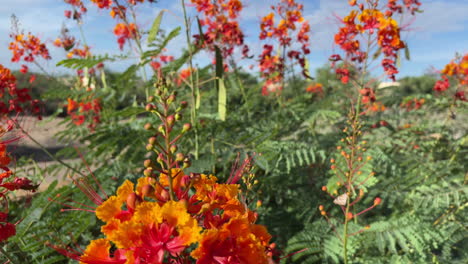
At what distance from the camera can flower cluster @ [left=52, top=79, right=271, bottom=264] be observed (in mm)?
834

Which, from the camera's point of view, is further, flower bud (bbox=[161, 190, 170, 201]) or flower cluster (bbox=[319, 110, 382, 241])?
flower cluster (bbox=[319, 110, 382, 241])

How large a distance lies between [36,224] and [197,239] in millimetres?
1390

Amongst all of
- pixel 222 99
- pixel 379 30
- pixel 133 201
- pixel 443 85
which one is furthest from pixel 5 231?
pixel 443 85

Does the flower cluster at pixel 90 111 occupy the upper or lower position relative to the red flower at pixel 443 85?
lower

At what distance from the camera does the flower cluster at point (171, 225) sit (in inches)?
32.8

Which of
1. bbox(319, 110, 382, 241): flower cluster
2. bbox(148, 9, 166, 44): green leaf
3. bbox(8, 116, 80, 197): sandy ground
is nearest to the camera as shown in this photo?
bbox(319, 110, 382, 241): flower cluster

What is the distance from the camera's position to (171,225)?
0.85 m

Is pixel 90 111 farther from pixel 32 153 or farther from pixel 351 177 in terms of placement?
pixel 351 177

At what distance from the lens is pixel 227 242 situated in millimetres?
903

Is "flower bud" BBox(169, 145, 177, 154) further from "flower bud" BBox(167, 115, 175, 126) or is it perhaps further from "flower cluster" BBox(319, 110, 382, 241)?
"flower cluster" BBox(319, 110, 382, 241)

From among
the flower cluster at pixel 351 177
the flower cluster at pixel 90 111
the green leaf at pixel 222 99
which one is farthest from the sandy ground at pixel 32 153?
the flower cluster at pixel 351 177

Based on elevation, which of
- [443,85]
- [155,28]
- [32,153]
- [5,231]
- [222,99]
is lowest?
[32,153]

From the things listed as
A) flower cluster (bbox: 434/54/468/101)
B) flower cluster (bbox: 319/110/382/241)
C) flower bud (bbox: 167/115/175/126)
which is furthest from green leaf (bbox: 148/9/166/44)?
flower cluster (bbox: 434/54/468/101)

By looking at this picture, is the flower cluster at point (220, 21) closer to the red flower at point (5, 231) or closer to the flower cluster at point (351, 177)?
the flower cluster at point (351, 177)
